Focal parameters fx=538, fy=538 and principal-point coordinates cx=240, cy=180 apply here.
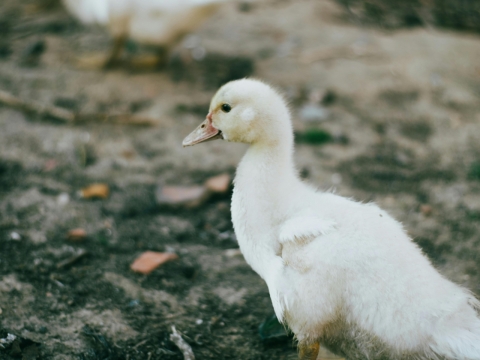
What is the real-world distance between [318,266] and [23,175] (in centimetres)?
241

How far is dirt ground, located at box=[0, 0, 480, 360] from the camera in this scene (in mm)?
2611

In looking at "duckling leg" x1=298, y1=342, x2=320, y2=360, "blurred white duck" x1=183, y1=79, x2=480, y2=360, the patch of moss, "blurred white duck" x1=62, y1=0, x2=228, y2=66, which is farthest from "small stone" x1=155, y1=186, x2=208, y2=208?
"blurred white duck" x1=62, y1=0, x2=228, y2=66

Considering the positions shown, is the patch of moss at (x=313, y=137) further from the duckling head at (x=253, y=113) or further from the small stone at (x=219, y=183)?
the duckling head at (x=253, y=113)

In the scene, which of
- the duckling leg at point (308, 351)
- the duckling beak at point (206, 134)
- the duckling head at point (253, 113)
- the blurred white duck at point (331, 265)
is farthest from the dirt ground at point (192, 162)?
the duckling head at point (253, 113)

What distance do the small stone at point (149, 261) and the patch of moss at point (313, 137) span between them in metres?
1.62

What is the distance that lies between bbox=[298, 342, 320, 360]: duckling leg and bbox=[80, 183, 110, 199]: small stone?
188 centimetres

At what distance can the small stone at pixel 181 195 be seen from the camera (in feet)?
11.6

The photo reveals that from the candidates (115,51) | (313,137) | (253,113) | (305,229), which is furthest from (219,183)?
(115,51)

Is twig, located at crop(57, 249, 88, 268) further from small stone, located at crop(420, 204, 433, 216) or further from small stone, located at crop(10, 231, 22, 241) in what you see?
small stone, located at crop(420, 204, 433, 216)

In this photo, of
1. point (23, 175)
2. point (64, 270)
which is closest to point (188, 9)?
point (23, 175)

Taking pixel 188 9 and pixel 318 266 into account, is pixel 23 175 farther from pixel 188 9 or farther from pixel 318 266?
pixel 318 266

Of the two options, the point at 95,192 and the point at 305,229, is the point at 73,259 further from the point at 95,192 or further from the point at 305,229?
the point at 305,229

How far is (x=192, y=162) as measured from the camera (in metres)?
3.99

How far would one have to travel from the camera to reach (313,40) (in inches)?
230
